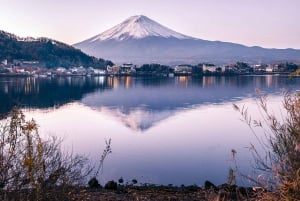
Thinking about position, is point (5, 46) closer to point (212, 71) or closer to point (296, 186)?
point (212, 71)

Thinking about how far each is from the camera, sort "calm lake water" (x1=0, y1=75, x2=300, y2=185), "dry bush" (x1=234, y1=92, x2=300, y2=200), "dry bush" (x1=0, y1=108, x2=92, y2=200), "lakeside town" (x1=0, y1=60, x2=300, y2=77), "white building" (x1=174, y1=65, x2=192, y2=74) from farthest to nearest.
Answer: "white building" (x1=174, y1=65, x2=192, y2=74), "lakeside town" (x1=0, y1=60, x2=300, y2=77), "calm lake water" (x1=0, y1=75, x2=300, y2=185), "dry bush" (x1=0, y1=108, x2=92, y2=200), "dry bush" (x1=234, y1=92, x2=300, y2=200)

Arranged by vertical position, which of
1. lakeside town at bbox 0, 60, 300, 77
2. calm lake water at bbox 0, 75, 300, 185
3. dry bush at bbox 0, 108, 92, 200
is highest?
lakeside town at bbox 0, 60, 300, 77

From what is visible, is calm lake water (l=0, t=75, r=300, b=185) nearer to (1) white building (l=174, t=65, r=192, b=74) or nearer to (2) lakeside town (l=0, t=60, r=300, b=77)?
(2) lakeside town (l=0, t=60, r=300, b=77)

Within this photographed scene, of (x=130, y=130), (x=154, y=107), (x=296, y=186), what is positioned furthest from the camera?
(x=154, y=107)

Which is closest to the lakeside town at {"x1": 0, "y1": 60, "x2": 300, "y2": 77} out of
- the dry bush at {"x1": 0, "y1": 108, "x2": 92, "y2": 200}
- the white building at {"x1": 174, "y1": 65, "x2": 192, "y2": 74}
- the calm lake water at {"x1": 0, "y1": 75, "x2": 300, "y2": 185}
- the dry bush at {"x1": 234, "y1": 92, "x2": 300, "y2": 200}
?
the white building at {"x1": 174, "y1": 65, "x2": 192, "y2": 74}

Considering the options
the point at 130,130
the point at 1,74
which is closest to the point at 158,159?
the point at 130,130

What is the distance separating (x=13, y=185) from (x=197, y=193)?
401cm

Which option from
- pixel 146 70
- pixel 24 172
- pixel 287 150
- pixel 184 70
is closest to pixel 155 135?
pixel 24 172

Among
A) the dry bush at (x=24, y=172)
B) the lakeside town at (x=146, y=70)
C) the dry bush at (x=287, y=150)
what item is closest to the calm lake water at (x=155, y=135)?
the dry bush at (x=287, y=150)

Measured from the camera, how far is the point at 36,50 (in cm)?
8188

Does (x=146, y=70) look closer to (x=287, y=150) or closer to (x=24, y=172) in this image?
(x=24, y=172)

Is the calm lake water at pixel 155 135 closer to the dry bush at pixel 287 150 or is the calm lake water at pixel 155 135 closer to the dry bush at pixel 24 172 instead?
the dry bush at pixel 287 150

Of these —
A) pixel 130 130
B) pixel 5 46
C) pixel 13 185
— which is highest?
pixel 5 46

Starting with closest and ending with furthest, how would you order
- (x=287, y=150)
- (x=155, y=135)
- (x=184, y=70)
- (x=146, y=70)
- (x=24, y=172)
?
(x=287, y=150), (x=24, y=172), (x=155, y=135), (x=146, y=70), (x=184, y=70)
